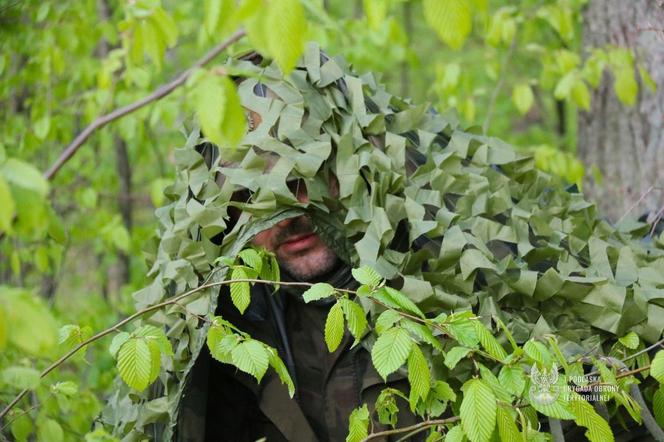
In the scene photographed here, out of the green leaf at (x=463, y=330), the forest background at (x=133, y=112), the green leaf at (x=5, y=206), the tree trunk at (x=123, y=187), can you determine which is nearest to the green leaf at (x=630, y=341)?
the forest background at (x=133, y=112)

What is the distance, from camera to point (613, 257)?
3.03 m

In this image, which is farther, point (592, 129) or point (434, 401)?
point (592, 129)

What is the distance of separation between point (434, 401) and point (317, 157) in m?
0.89

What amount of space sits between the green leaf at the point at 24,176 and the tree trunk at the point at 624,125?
344 cm

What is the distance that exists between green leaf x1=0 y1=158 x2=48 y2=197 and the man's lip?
1.75m

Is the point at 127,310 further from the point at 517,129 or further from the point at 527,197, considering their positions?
the point at 517,129

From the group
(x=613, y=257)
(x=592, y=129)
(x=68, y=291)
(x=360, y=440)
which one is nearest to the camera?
(x=360, y=440)

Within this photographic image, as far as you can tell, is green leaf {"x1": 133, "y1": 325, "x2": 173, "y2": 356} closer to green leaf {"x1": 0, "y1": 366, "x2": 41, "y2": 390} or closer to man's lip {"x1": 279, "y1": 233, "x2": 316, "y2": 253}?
green leaf {"x1": 0, "y1": 366, "x2": 41, "y2": 390}

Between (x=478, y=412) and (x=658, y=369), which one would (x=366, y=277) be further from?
(x=658, y=369)

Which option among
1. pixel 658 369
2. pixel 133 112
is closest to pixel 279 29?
pixel 658 369

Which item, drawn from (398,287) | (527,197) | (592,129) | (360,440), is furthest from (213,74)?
(592,129)

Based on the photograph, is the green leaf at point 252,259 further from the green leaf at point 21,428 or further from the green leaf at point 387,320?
the green leaf at point 21,428

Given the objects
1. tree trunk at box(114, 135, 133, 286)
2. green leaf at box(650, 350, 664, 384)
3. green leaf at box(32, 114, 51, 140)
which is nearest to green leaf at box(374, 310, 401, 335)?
green leaf at box(650, 350, 664, 384)

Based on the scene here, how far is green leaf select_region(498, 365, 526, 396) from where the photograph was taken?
6.66ft
